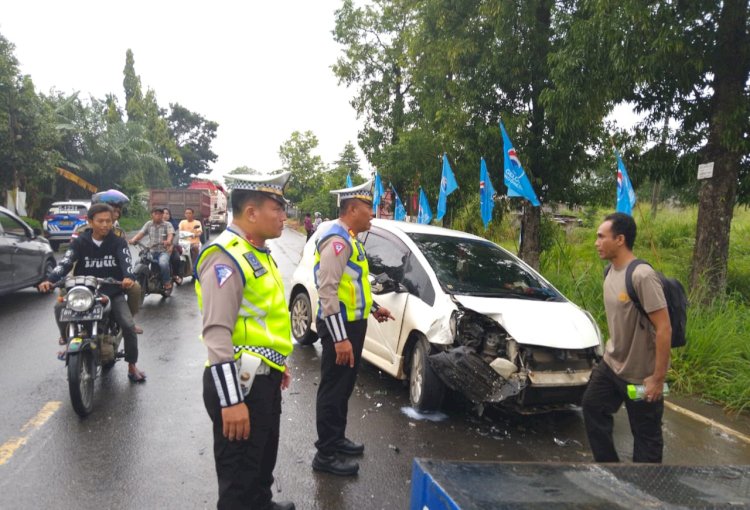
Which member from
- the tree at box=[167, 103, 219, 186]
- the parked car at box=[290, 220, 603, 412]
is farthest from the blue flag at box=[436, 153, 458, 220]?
the tree at box=[167, 103, 219, 186]

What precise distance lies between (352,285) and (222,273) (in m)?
1.48

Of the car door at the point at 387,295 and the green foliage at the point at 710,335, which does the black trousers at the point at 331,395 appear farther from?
the green foliage at the point at 710,335

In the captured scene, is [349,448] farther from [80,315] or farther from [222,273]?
[80,315]

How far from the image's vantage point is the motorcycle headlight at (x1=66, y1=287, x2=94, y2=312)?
4.46 m

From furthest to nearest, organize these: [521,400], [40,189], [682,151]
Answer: [40,189]
[682,151]
[521,400]

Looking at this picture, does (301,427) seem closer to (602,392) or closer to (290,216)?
(602,392)

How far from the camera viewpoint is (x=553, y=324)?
4469mm

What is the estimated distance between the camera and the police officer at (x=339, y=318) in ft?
11.2

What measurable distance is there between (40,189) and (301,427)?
2678 centimetres

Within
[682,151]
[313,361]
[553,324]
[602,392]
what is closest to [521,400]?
[553,324]

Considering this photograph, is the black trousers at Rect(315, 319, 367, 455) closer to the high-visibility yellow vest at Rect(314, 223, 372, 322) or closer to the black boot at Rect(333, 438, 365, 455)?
the high-visibility yellow vest at Rect(314, 223, 372, 322)

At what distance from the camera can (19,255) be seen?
858cm

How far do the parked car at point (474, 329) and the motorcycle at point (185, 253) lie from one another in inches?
248

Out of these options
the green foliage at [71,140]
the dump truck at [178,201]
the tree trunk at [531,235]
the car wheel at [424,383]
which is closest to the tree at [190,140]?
the green foliage at [71,140]
